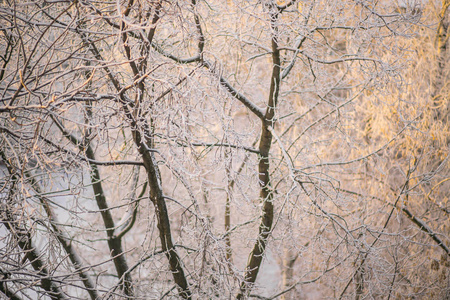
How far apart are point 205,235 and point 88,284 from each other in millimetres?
3652

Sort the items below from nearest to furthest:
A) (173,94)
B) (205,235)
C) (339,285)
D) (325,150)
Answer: (173,94), (205,235), (339,285), (325,150)

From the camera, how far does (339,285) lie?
715cm

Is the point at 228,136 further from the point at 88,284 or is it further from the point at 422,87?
the point at 422,87

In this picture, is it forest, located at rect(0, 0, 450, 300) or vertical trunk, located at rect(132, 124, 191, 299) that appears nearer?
forest, located at rect(0, 0, 450, 300)

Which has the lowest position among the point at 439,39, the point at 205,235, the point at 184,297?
the point at 184,297

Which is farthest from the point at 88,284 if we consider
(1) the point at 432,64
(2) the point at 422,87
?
(1) the point at 432,64

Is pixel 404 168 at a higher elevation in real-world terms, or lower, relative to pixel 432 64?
lower

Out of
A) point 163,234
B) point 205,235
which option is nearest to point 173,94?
point 205,235

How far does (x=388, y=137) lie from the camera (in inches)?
319

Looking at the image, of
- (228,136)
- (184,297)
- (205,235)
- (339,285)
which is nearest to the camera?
(228,136)

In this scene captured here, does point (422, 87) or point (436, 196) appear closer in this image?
point (436, 196)

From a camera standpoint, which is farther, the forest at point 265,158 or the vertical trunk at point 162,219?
the vertical trunk at point 162,219

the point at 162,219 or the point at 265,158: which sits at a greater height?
the point at 265,158

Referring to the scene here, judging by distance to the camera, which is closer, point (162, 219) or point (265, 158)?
point (162, 219)
